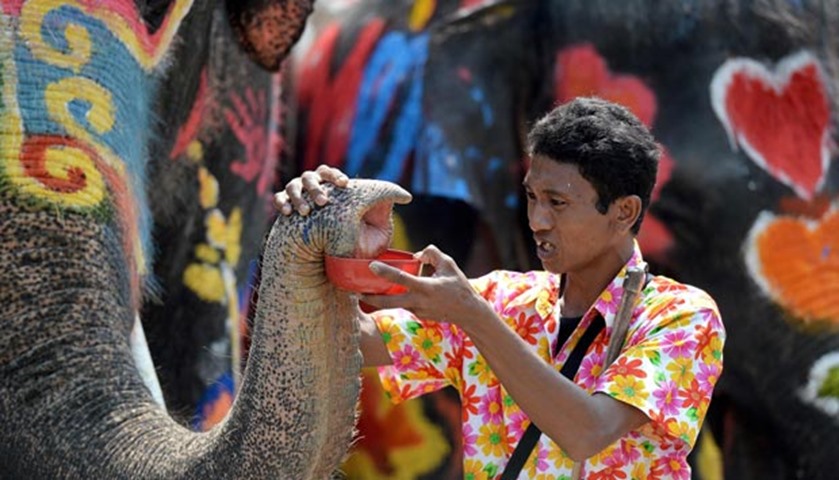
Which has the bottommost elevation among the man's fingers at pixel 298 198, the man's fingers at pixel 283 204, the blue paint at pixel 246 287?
the blue paint at pixel 246 287

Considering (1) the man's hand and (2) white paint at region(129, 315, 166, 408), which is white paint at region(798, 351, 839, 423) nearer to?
(2) white paint at region(129, 315, 166, 408)

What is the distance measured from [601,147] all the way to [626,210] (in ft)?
0.27

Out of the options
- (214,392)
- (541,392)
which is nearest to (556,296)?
(541,392)

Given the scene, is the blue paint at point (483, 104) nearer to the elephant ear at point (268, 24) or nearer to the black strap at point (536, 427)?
the elephant ear at point (268, 24)

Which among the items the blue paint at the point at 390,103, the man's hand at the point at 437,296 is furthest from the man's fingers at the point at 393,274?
the blue paint at the point at 390,103

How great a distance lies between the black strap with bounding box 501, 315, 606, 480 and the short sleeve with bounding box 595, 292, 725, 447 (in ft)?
0.22

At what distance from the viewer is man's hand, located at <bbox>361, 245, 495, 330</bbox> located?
2.02 m

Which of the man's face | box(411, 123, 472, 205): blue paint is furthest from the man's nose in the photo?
box(411, 123, 472, 205): blue paint

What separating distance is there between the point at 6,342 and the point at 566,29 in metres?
1.84

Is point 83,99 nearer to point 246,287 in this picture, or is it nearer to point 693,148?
point 246,287

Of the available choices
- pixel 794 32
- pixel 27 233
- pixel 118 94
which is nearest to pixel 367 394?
pixel 794 32

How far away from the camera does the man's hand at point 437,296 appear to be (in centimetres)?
202

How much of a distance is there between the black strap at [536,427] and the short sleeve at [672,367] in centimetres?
7

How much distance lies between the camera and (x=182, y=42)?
3.11 metres
